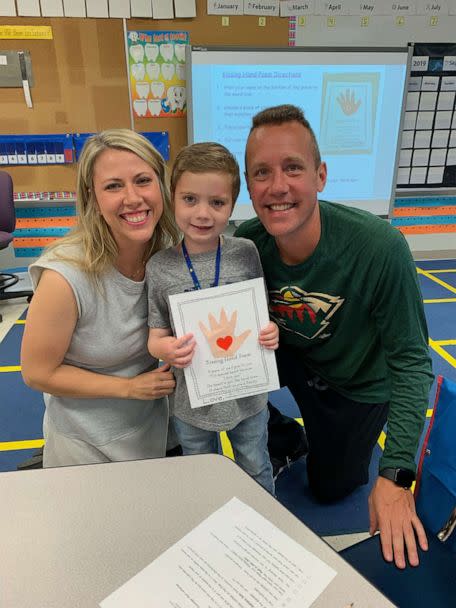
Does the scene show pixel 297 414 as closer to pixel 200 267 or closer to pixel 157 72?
pixel 200 267

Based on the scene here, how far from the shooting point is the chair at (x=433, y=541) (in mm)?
1168

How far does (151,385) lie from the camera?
4.99 feet

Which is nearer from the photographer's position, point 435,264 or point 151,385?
point 151,385

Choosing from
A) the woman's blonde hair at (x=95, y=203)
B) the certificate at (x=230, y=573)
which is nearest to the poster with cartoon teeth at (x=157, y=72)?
the woman's blonde hair at (x=95, y=203)

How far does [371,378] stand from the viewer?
1.90 metres

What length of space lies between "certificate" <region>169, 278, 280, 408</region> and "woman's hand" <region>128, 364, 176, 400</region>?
0.66ft

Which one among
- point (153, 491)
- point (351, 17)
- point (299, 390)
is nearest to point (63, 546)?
point (153, 491)

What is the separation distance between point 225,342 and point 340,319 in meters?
0.60

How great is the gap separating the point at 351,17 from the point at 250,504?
4.85 metres

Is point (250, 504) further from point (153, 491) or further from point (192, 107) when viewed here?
point (192, 107)

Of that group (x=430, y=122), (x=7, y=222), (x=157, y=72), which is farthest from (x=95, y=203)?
(x=430, y=122)

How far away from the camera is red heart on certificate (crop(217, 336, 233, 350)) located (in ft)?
4.32

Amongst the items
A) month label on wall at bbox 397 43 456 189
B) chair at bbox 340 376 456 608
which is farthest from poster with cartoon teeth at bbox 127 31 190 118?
chair at bbox 340 376 456 608

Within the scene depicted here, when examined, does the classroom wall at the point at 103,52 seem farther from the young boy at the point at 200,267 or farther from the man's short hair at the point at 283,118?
the young boy at the point at 200,267
